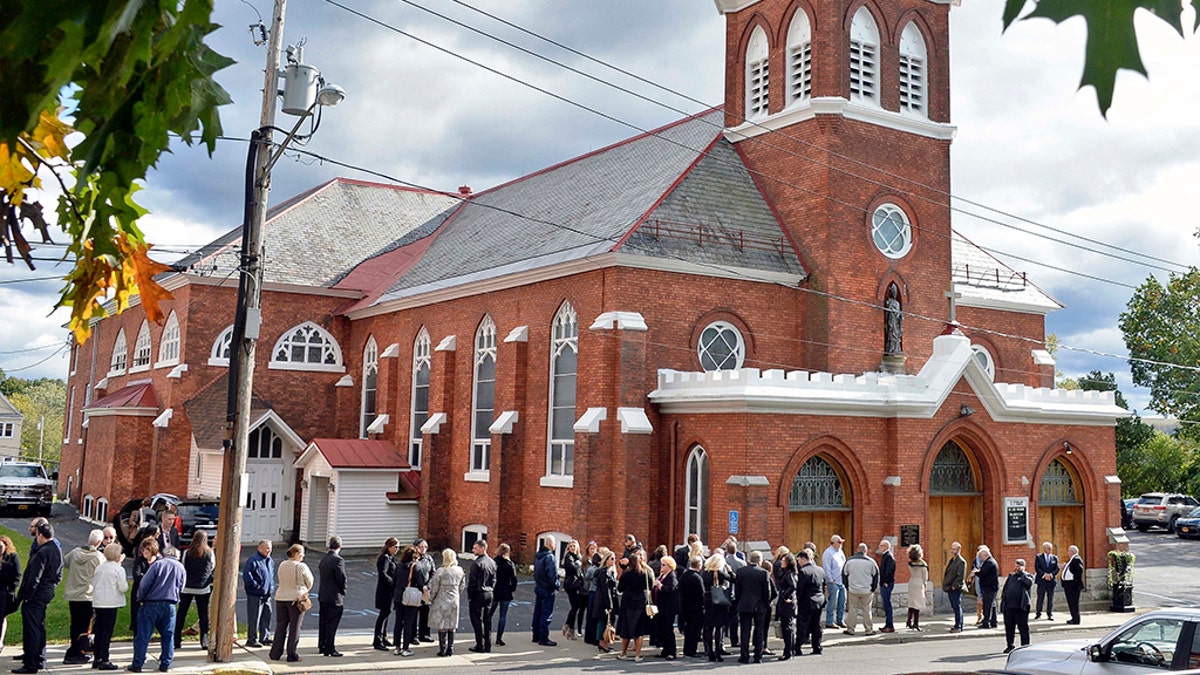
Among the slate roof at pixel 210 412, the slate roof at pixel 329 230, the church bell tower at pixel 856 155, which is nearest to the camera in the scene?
the church bell tower at pixel 856 155

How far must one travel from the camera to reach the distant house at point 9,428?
3740 inches

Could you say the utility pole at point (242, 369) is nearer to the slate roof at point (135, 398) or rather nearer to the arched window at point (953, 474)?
the arched window at point (953, 474)

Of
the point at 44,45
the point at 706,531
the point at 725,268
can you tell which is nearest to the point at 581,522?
the point at 706,531

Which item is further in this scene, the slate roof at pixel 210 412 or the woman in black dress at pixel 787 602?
the slate roof at pixel 210 412

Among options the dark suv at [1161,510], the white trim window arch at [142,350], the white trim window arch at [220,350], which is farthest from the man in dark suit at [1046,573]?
the dark suv at [1161,510]

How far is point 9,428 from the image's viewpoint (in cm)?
9731

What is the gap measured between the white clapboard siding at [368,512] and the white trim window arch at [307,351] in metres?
7.15

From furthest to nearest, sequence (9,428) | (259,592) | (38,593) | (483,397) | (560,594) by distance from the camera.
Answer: (9,428) → (483,397) → (560,594) → (259,592) → (38,593)

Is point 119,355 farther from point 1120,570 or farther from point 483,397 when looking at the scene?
point 1120,570

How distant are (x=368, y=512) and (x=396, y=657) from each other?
14785 millimetres

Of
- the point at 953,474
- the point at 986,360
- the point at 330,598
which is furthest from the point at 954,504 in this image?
the point at 330,598

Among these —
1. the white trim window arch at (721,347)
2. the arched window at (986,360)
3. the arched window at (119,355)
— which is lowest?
the white trim window arch at (721,347)

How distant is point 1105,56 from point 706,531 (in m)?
21.6

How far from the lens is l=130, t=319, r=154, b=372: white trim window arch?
3831 cm
